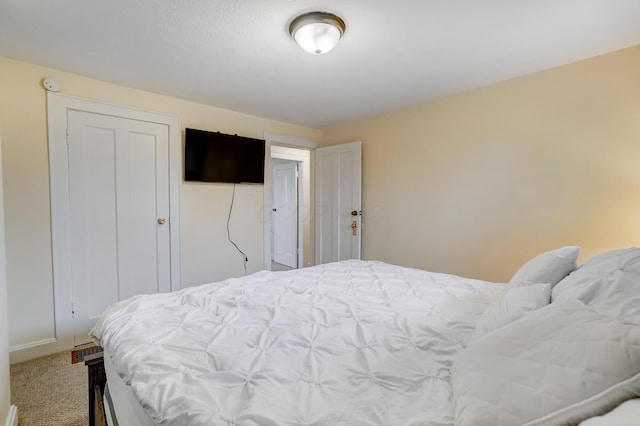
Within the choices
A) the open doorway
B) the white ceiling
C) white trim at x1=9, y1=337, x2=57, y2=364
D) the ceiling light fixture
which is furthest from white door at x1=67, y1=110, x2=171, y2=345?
the open doorway

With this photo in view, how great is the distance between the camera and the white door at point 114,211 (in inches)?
99.6

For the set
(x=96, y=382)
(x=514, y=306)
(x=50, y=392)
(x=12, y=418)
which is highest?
(x=514, y=306)

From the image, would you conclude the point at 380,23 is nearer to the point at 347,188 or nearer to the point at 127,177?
the point at 347,188

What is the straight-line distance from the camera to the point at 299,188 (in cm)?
547

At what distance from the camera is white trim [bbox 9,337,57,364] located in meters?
2.25

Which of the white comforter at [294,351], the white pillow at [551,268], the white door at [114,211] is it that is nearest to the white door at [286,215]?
the white door at [114,211]

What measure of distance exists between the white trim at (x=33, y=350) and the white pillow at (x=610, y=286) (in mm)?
3491

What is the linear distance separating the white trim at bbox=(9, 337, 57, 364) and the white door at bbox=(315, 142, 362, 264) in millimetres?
3019

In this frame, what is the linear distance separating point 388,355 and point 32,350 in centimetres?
295

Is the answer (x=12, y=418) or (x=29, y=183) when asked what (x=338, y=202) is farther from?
(x=12, y=418)

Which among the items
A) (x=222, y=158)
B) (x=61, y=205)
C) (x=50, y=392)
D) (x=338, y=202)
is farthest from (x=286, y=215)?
(x=50, y=392)

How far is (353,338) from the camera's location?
115 cm

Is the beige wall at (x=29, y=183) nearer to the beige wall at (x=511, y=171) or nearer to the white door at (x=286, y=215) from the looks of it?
the beige wall at (x=511, y=171)

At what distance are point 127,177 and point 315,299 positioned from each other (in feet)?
7.69
